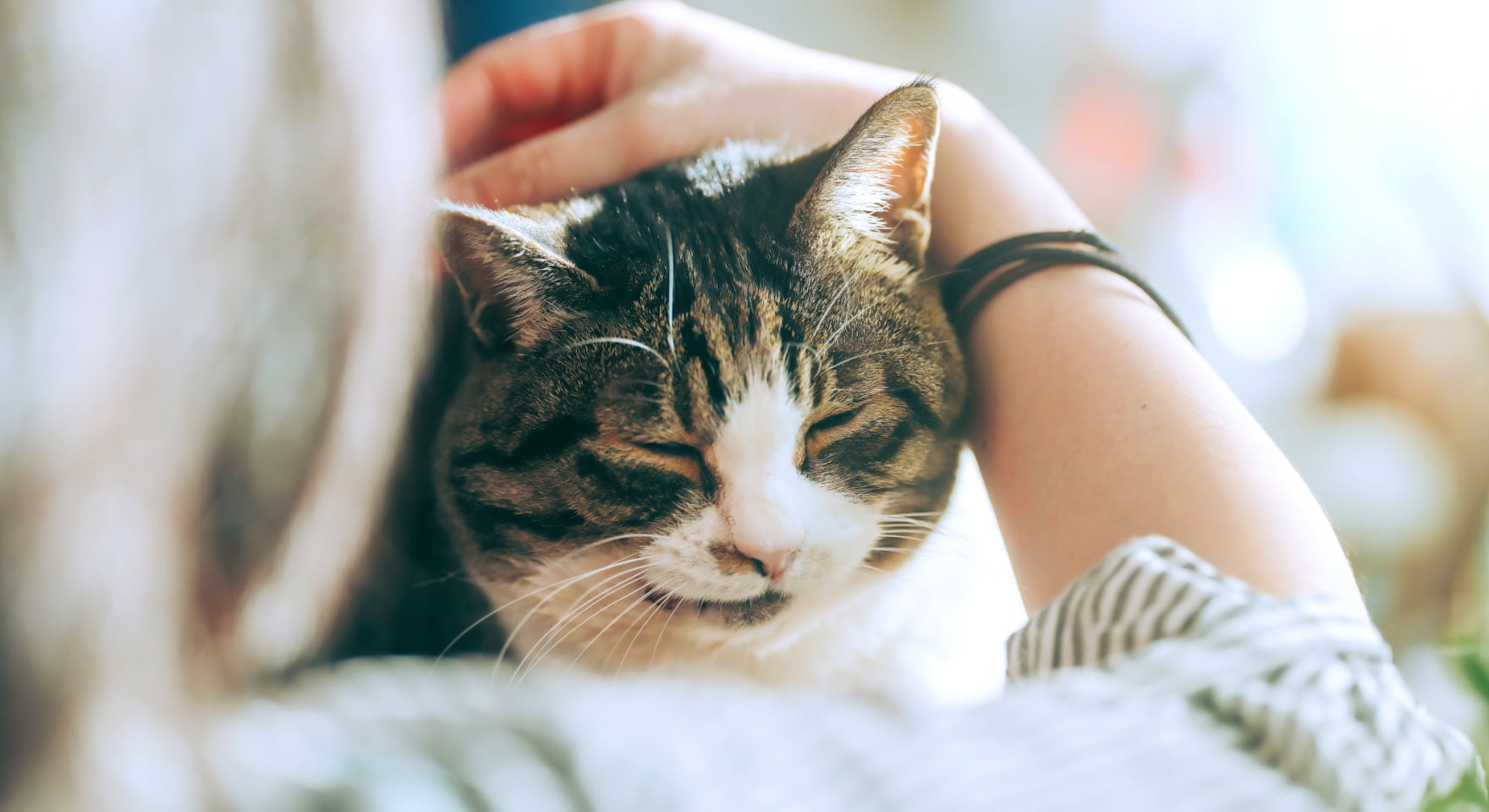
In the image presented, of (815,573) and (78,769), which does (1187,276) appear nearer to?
(815,573)

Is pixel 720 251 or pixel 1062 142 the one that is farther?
pixel 1062 142

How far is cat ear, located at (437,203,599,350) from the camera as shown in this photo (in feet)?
2.31

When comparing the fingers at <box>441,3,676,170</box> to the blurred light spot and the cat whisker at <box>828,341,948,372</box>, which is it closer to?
the cat whisker at <box>828,341,948,372</box>

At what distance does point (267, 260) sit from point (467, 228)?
227mm

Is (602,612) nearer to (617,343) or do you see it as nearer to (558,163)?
(617,343)

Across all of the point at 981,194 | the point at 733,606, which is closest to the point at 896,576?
the point at 733,606

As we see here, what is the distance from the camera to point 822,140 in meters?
0.99

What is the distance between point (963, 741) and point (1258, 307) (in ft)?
5.99

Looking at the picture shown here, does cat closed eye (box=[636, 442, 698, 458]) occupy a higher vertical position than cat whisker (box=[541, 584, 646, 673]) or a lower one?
higher

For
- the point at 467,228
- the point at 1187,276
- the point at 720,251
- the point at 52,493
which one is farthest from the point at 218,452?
the point at 1187,276

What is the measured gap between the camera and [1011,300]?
822 mm

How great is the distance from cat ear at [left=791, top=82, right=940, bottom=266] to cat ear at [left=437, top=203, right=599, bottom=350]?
211 mm

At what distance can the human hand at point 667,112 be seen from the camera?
2.92 feet

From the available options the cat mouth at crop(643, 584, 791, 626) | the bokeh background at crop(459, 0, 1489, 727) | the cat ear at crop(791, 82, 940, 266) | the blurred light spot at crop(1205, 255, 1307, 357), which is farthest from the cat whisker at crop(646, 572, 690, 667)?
the blurred light spot at crop(1205, 255, 1307, 357)
